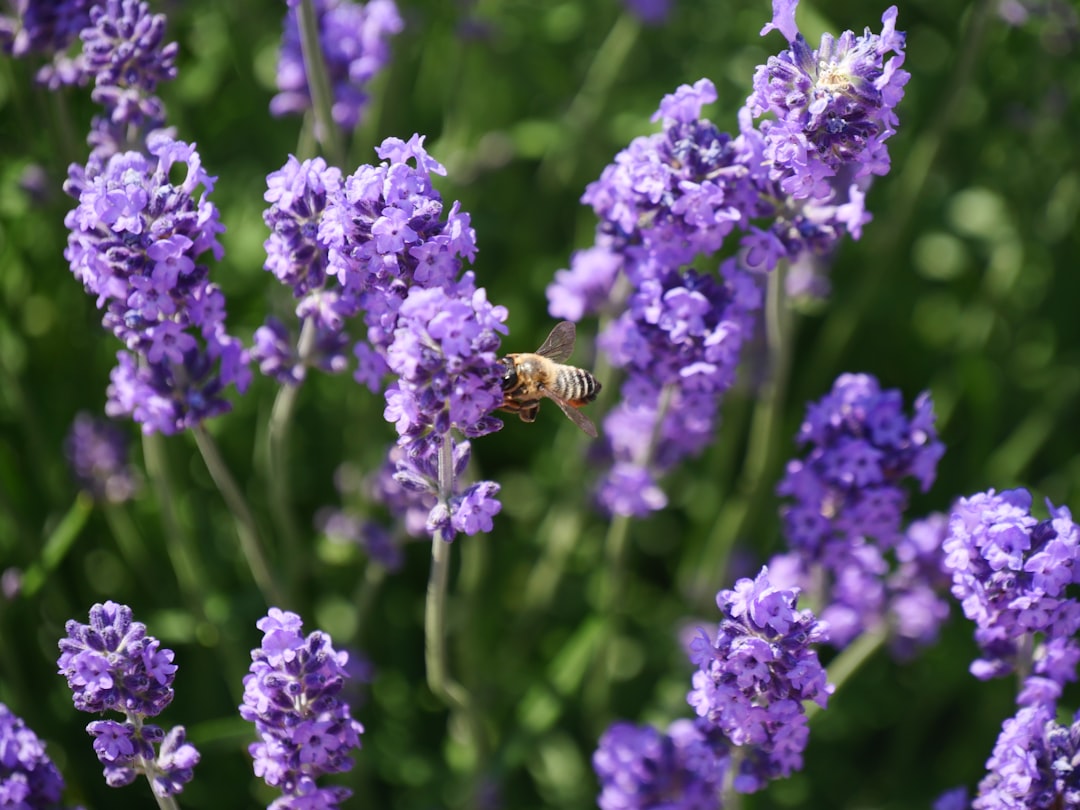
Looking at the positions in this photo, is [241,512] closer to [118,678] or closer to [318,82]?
[118,678]

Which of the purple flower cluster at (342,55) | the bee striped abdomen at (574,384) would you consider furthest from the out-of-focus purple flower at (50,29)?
the bee striped abdomen at (574,384)

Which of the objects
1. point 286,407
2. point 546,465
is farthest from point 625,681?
point 286,407

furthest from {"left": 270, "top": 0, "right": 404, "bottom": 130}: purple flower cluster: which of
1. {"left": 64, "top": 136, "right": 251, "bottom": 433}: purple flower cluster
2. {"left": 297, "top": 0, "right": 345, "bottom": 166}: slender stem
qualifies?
{"left": 64, "top": 136, "right": 251, "bottom": 433}: purple flower cluster

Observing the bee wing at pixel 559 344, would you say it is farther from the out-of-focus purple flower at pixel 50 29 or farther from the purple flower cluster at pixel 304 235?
the out-of-focus purple flower at pixel 50 29

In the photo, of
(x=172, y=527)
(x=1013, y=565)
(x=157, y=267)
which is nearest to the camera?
(x=1013, y=565)

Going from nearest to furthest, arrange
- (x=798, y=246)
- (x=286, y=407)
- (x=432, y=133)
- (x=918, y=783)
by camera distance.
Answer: (x=798, y=246) → (x=286, y=407) → (x=918, y=783) → (x=432, y=133)

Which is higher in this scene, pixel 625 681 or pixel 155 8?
pixel 155 8

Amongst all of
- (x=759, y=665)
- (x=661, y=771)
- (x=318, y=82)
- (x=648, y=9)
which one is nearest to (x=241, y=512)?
(x=318, y=82)

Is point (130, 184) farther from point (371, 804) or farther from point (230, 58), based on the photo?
point (230, 58)
